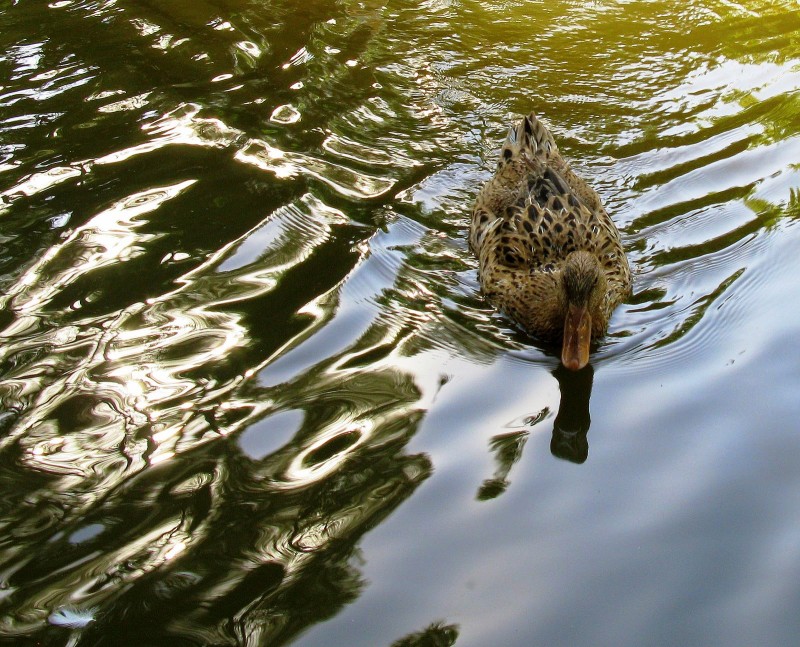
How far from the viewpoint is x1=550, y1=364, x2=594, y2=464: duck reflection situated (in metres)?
4.72

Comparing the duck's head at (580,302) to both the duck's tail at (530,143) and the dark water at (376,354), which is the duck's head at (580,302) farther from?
the duck's tail at (530,143)

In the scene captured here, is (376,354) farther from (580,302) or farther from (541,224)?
(541,224)

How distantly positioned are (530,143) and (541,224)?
102 cm

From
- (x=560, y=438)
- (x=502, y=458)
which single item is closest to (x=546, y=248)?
(x=560, y=438)

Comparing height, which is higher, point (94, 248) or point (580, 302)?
point (94, 248)

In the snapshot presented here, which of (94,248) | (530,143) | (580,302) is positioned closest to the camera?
(580,302)

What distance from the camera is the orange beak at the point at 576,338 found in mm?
5355

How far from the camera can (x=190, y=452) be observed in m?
4.71

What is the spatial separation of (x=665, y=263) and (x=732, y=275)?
50 cm

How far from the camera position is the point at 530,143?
7117 mm

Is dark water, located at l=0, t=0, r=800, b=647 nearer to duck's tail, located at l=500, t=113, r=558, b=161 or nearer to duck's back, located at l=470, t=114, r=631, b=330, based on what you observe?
duck's back, located at l=470, t=114, r=631, b=330

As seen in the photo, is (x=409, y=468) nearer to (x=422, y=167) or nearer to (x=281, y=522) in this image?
(x=281, y=522)

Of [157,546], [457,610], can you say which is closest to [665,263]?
[457,610]

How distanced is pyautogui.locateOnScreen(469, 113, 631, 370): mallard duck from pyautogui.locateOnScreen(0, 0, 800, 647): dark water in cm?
18
